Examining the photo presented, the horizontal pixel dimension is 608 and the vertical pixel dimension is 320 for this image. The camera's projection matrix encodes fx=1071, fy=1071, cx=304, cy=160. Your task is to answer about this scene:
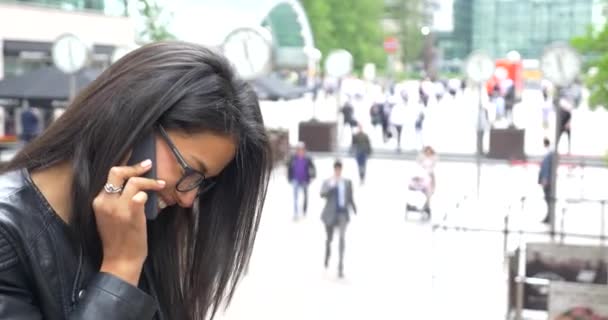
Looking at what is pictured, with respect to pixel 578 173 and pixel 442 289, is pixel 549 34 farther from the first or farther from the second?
pixel 442 289

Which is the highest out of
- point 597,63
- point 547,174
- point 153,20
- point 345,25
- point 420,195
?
point 345,25

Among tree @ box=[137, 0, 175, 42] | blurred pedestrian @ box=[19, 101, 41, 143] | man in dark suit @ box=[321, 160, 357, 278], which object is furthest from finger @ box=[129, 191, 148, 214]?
tree @ box=[137, 0, 175, 42]

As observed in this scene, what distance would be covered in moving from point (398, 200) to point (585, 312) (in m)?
15.8

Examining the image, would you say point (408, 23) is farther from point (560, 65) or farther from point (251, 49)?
point (251, 49)

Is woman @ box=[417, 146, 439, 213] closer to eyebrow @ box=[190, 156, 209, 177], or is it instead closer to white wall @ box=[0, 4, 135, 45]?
eyebrow @ box=[190, 156, 209, 177]

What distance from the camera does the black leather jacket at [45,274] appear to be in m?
1.58

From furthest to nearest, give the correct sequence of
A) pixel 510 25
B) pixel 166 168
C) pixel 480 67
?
pixel 510 25
pixel 480 67
pixel 166 168

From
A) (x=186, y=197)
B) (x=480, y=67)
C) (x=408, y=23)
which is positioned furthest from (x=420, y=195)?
(x=408, y=23)

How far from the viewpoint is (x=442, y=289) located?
13656 mm

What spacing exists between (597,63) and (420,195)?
380 inches

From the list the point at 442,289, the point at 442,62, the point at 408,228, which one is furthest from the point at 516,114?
the point at 442,62

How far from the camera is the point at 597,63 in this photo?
11.0 meters

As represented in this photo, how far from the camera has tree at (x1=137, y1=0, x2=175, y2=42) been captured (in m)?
→ 34.8

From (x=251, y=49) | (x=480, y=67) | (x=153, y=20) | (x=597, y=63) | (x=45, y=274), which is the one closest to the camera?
(x=45, y=274)
